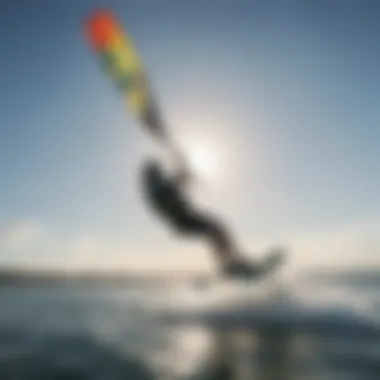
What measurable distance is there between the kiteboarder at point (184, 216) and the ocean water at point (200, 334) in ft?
0.59

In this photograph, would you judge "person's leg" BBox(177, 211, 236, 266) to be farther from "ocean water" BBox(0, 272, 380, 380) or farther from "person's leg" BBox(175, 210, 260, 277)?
"ocean water" BBox(0, 272, 380, 380)

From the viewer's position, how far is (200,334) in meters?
2.61

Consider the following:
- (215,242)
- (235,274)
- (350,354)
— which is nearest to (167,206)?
(215,242)

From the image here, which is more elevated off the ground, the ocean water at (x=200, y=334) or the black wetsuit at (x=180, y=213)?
the black wetsuit at (x=180, y=213)

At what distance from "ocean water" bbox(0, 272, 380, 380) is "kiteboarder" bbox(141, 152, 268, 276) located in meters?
0.18

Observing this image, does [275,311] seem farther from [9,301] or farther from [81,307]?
[9,301]

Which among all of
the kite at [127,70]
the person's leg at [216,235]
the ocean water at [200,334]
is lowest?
the ocean water at [200,334]

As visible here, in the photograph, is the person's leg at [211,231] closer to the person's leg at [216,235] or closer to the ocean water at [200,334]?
the person's leg at [216,235]

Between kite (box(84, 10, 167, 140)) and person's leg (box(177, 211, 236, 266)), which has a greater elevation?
kite (box(84, 10, 167, 140))

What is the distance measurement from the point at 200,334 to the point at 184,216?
68cm

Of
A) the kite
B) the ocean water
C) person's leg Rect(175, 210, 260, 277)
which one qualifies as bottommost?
the ocean water

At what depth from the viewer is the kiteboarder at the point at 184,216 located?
246 cm

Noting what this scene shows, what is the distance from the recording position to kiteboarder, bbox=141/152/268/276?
2455mm

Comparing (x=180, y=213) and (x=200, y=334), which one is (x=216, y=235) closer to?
(x=180, y=213)
